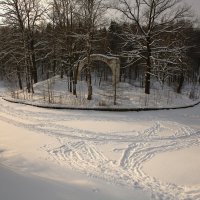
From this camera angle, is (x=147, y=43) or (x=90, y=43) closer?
(x=90, y=43)

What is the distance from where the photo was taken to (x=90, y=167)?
845 cm

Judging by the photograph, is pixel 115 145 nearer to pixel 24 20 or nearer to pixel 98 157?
pixel 98 157

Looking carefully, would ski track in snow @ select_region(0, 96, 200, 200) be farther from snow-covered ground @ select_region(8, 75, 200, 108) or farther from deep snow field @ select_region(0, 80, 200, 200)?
snow-covered ground @ select_region(8, 75, 200, 108)

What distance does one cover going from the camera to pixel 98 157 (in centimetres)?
937

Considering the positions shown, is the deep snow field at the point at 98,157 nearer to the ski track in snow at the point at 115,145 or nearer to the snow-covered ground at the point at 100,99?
the ski track in snow at the point at 115,145

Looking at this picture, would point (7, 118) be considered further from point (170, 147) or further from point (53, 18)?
point (53, 18)

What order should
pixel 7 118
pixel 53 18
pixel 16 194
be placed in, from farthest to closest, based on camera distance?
pixel 53 18 < pixel 7 118 < pixel 16 194

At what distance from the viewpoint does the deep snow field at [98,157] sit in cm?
684

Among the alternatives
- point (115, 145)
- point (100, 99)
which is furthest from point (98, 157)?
point (100, 99)

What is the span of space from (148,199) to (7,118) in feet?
34.6

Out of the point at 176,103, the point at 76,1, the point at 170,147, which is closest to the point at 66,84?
the point at 76,1

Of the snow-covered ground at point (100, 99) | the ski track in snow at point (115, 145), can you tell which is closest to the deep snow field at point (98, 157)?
the ski track in snow at point (115, 145)

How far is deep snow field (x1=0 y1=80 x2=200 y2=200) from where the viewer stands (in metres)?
6.84

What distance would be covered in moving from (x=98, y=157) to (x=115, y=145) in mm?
1460
